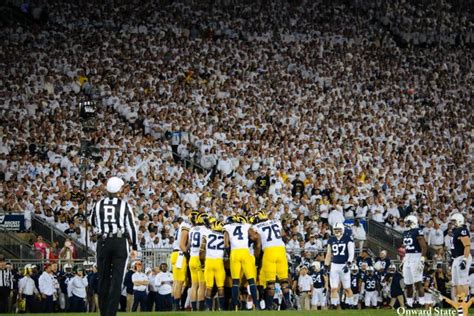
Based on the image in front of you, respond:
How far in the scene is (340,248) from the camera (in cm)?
2200

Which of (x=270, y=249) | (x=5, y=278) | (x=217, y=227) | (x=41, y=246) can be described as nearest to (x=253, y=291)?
(x=270, y=249)

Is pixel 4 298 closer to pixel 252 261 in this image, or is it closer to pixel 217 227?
pixel 217 227

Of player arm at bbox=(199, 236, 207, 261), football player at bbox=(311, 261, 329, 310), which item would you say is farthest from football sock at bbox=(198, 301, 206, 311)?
football player at bbox=(311, 261, 329, 310)

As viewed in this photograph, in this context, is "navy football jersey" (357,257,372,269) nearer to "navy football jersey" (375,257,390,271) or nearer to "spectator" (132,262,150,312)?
"navy football jersey" (375,257,390,271)

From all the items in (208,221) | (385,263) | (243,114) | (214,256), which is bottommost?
(214,256)

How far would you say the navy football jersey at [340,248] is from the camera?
21.9 meters

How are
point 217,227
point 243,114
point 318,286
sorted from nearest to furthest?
point 217,227, point 318,286, point 243,114

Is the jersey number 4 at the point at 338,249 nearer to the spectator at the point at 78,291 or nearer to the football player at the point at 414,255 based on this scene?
the football player at the point at 414,255

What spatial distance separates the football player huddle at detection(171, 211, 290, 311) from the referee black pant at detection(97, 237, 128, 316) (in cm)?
615

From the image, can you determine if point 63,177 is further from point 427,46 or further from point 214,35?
point 427,46

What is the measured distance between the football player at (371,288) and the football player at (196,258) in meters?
5.52

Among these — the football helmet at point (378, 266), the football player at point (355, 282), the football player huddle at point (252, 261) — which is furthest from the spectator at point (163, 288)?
the football helmet at point (378, 266)

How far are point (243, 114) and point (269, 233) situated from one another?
13.1 m

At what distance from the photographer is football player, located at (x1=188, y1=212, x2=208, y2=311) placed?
20844mm
